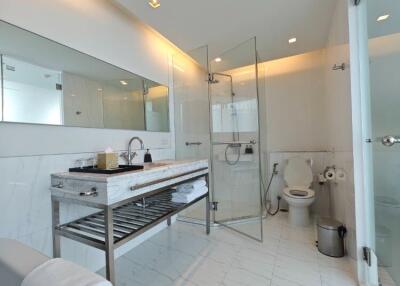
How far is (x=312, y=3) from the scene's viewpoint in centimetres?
192

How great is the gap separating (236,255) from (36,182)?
1819 mm

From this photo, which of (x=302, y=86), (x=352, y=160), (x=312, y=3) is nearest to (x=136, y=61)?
(x=312, y=3)

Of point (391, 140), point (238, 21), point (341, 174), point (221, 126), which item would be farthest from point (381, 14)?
point (221, 126)

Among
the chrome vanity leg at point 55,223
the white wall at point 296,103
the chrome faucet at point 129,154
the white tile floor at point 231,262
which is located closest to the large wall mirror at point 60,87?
the chrome faucet at point 129,154

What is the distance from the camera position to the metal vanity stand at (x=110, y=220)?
1.29 metres

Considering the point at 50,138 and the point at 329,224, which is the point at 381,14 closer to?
the point at 329,224

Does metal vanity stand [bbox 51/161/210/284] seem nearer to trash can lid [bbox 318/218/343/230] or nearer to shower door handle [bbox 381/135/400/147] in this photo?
trash can lid [bbox 318/218/343/230]

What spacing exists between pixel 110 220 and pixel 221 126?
215 centimetres

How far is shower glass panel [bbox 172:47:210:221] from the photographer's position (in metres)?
3.07

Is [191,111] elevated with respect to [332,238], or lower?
elevated

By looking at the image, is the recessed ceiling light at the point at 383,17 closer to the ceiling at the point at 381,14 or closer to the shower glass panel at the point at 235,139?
the ceiling at the point at 381,14

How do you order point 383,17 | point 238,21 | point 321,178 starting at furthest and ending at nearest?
1. point 321,178
2. point 238,21
3. point 383,17

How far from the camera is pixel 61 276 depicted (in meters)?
0.61

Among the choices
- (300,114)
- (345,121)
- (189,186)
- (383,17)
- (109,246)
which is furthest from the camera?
(300,114)
